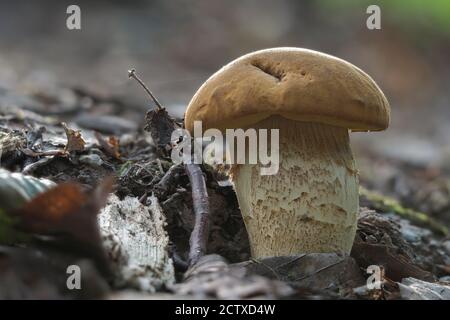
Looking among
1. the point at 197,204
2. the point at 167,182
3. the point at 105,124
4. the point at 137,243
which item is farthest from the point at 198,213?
the point at 105,124

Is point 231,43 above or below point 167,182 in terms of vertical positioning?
above

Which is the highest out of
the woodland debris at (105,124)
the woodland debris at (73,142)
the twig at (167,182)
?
the woodland debris at (105,124)

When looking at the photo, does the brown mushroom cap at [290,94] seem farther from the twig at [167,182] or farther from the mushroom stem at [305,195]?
the twig at [167,182]

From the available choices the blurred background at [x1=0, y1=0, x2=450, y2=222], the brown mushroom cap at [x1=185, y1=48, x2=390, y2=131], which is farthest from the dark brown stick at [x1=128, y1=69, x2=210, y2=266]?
the blurred background at [x1=0, y1=0, x2=450, y2=222]

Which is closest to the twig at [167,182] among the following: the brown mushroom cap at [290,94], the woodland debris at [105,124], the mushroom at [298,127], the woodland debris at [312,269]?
the mushroom at [298,127]

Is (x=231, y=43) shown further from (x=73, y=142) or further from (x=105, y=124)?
(x=73, y=142)

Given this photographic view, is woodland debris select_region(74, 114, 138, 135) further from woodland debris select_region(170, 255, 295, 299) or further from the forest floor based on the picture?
woodland debris select_region(170, 255, 295, 299)

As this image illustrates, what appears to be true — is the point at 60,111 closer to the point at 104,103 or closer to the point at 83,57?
the point at 104,103

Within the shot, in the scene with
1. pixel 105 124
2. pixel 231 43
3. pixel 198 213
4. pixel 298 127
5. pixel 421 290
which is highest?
pixel 231 43
